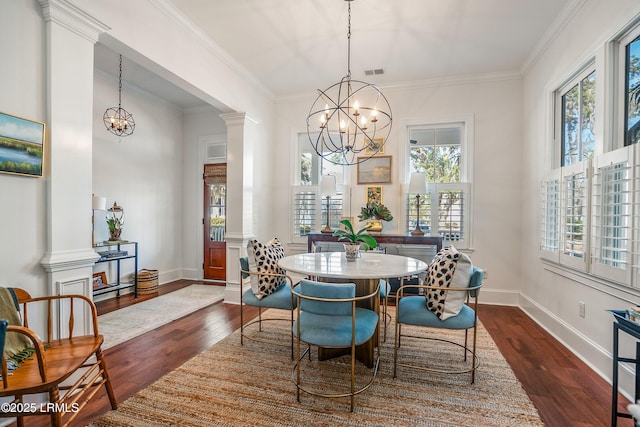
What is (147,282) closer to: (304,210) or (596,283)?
(304,210)

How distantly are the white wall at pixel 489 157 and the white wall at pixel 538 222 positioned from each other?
0.50 feet

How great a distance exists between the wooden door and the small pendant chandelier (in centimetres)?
139

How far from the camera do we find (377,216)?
443 cm

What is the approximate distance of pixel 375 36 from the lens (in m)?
3.36

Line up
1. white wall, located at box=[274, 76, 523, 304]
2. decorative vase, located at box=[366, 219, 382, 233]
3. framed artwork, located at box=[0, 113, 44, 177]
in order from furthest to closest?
decorative vase, located at box=[366, 219, 382, 233]
white wall, located at box=[274, 76, 523, 304]
framed artwork, located at box=[0, 113, 44, 177]

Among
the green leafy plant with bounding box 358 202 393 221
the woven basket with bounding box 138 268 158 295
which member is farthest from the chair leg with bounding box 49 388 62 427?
the green leafy plant with bounding box 358 202 393 221

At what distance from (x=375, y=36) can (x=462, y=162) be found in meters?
2.16

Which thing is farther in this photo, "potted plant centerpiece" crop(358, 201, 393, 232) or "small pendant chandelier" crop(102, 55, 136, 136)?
"potted plant centerpiece" crop(358, 201, 393, 232)

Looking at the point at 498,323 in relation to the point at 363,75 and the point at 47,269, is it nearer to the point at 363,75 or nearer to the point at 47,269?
the point at 363,75

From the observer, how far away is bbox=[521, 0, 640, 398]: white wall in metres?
2.35

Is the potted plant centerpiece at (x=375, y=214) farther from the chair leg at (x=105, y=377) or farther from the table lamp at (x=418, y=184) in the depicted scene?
the chair leg at (x=105, y=377)

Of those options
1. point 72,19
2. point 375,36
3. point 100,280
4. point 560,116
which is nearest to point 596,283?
point 560,116

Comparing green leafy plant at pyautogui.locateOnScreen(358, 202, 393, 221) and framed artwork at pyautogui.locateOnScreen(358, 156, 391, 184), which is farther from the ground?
framed artwork at pyautogui.locateOnScreen(358, 156, 391, 184)

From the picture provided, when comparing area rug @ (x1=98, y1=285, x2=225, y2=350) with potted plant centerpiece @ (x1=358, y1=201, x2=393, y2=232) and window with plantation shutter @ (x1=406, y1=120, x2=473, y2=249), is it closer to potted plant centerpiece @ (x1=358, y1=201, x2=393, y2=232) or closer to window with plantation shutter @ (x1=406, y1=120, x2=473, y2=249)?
potted plant centerpiece @ (x1=358, y1=201, x2=393, y2=232)
